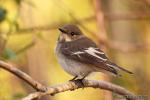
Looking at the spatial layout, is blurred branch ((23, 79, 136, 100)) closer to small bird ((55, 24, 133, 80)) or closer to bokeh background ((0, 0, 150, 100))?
small bird ((55, 24, 133, 80))

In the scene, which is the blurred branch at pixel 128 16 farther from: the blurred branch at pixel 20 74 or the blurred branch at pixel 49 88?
the blurred branch at pixel 20 74

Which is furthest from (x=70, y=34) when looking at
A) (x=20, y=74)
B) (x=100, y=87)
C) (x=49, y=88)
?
(x=20, y=74)

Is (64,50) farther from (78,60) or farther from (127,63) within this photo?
(127,63)

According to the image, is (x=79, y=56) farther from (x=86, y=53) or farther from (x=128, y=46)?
(x=128, y=46)

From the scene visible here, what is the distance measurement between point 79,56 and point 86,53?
0.06 metres

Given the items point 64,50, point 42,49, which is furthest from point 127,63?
point 64,50

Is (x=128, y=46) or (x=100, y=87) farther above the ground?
(x=128, y=46)

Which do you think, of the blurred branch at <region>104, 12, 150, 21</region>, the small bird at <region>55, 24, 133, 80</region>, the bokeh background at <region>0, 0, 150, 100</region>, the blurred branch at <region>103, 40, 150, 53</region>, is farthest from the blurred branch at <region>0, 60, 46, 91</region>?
the blurred branch at <region>104, 12, 150, 21</region>

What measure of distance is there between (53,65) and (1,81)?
1.80 metres

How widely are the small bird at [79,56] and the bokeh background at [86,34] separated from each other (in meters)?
0.74

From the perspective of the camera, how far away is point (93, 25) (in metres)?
7.04

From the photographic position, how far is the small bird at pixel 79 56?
425 centimetres

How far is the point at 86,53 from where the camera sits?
443 cm

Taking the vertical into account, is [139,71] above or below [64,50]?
above
